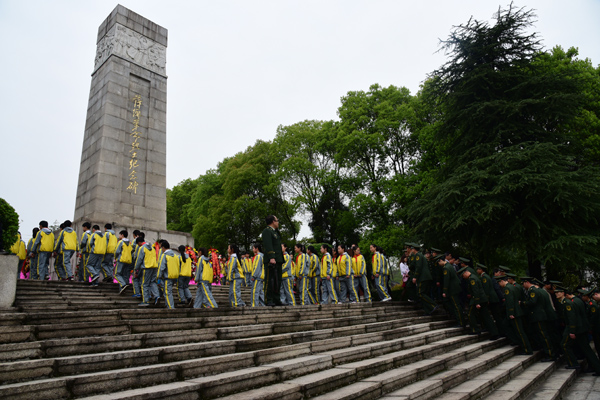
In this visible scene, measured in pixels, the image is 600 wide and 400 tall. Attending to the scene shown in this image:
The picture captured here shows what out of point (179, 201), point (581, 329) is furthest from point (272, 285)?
point (179, 201)

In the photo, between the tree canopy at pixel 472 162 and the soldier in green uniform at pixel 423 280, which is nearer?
the soldier in green uniform at pixel 423 280

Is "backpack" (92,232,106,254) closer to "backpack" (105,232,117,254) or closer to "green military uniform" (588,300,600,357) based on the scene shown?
"backpack" (105,232,117,254)

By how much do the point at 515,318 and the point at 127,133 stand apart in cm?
1511

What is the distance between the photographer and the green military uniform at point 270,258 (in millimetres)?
8445

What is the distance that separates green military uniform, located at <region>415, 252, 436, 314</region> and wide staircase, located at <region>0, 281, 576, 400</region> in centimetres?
204

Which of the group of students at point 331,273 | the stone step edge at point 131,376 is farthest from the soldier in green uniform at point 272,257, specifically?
the stone step edge at point 131,376

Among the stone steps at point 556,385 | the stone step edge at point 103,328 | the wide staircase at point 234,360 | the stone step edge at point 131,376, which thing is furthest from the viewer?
the stone steps at point 556,385

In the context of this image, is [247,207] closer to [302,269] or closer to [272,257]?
[302,269]

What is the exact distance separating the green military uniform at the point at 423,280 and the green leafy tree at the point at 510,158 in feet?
13.7

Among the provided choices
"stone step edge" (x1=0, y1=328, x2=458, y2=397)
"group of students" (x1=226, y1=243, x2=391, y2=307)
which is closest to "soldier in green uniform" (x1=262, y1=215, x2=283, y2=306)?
"group of students" (x1=226, y1=243, x2=391, y2=307)

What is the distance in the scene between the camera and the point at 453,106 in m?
17.4

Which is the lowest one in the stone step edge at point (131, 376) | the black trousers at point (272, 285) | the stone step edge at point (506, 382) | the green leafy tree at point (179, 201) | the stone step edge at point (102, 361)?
the stone step edge at point (506, 382)

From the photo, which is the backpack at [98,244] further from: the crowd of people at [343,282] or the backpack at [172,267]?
the backpack at [172,267]

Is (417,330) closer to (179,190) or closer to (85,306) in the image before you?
(85,306)
